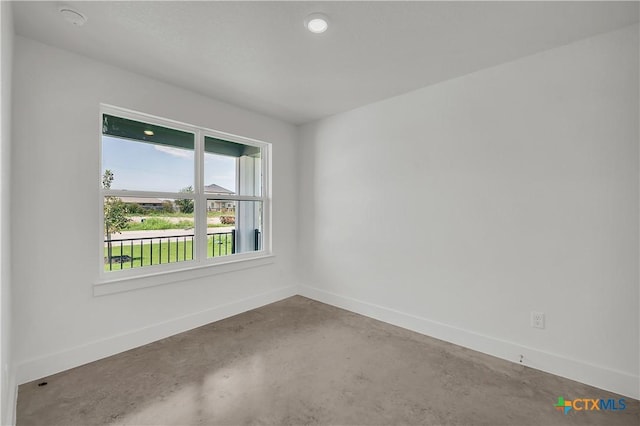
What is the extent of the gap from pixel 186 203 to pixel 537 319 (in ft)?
11.1

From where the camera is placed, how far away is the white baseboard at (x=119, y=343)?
2174mm

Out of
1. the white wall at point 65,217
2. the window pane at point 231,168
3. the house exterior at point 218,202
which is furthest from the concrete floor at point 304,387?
the window pane at point 231,168

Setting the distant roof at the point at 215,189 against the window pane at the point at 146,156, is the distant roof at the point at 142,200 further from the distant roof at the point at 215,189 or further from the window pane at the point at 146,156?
the distant roof at the point at 215,189

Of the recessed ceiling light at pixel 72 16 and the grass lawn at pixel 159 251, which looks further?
the grass lawn at pixel 159 251

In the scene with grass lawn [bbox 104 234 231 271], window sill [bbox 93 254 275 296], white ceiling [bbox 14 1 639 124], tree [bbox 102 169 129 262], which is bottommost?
window sill [bbox 93 254 275 296]

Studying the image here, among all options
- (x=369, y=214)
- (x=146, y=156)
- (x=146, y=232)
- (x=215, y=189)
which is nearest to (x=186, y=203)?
(x=215, y=189)

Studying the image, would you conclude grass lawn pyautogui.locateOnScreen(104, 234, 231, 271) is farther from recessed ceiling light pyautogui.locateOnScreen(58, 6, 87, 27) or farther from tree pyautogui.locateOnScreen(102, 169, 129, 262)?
recessed ceiling light pyautogui.locateOnScreen(58, 6, 87, 27)

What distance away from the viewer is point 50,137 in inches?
89.1

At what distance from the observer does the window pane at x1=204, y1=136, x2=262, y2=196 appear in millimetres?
3428

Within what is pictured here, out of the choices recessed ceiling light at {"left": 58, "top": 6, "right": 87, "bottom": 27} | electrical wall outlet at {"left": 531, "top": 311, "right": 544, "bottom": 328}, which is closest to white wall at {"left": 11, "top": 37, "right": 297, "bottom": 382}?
recessed ceiling light at {"left": 58, "top": 6, "right": 87, "bottom": 27}

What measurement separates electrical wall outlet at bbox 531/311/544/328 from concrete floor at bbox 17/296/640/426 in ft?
1.17

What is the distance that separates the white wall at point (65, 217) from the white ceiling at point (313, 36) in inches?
7.6

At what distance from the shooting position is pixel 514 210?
8.16ft

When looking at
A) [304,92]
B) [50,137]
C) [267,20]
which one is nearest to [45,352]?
[50,137]
